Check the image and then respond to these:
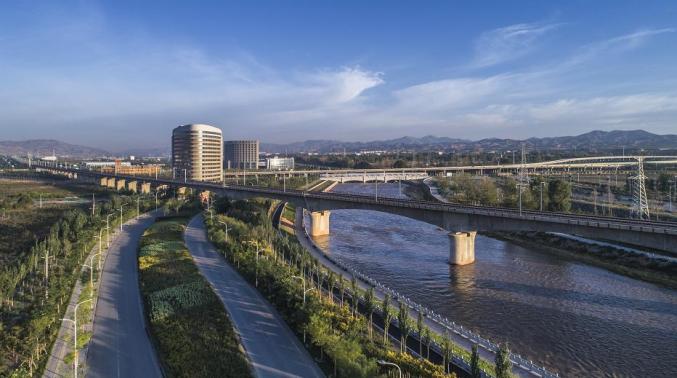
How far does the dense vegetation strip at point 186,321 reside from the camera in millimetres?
20031

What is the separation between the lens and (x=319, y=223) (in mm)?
59625

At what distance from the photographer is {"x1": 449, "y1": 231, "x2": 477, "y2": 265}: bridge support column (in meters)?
42.6

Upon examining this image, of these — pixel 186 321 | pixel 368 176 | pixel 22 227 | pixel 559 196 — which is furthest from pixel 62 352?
pixel 368 176

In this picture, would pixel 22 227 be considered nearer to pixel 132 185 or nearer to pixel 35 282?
pixel 35 282

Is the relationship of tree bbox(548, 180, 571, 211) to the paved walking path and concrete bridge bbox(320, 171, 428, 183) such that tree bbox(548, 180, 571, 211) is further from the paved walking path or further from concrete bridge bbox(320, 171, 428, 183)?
concrete bridge bbox(320, 171, 428, 183)

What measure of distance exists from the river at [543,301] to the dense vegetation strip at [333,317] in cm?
516

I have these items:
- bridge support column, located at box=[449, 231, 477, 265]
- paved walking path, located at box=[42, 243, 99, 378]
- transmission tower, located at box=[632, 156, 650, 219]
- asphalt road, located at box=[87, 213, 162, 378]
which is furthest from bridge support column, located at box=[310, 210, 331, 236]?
paved walking path, located at box=[42, 243, 99, 378]

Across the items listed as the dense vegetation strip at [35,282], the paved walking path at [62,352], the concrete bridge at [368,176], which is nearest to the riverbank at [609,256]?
the paved walking path at [62,352]

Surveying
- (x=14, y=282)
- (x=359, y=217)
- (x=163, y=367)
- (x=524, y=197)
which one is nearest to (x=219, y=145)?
(x=359, y=217)

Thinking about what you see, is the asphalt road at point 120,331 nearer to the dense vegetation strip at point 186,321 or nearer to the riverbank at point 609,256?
the dense vegetation strip at point 186,321

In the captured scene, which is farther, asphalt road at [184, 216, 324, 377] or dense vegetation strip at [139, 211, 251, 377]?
asphalt road at [184, 216, 324, 377]

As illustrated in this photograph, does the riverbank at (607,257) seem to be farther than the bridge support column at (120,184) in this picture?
No

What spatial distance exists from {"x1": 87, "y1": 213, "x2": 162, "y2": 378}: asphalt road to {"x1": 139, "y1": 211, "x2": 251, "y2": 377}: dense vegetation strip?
574 mm

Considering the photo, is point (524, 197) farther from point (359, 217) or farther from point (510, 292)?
point (510, 292)
